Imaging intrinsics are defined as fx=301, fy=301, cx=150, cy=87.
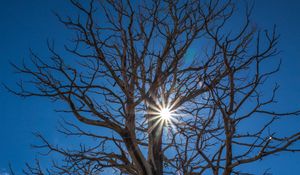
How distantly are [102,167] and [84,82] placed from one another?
45.6 inches

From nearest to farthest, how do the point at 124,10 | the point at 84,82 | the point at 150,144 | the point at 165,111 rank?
the point at 84,82, the point at 150,144, the point at 165,111, the point at 124,10

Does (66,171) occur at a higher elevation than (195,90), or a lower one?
lower

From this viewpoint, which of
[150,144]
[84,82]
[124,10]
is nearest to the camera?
[84,82]

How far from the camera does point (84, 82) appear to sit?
391 cm

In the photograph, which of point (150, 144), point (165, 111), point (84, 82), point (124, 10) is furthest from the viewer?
point (124, 10)

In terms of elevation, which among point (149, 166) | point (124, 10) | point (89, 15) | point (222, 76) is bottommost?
point (149, 166)

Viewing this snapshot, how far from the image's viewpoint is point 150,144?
425 cm

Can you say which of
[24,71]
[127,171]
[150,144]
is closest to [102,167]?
[127,171]

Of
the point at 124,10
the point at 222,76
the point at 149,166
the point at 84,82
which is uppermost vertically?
the point at 124,10

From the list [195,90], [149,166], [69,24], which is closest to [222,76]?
[195,90]

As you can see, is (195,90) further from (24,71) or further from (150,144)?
(24,71)

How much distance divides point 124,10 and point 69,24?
1.03 metres

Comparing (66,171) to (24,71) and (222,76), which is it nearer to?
(24,71)

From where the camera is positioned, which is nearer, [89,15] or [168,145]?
[89,15]
